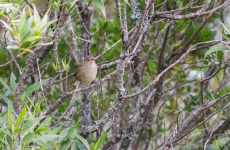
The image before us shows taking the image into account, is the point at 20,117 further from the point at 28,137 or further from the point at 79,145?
the point at 79,145

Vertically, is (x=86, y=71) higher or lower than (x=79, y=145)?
higher

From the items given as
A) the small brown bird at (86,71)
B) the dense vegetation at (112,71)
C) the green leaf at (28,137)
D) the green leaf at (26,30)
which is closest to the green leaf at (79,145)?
the dense vegetation at (112,71)

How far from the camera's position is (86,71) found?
3.97 meters

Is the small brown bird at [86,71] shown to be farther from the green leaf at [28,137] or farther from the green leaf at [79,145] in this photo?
the green leaf at [28,137]

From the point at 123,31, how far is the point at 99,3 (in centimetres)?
20

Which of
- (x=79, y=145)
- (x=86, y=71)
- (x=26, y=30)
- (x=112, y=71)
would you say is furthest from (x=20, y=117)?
(x=112, y=71)

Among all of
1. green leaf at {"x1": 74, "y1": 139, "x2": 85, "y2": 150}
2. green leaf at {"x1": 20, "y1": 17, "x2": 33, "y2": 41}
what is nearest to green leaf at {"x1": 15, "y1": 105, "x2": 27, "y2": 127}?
green leaf at {"x1": 20, "y1": 17, "x2": 33, "y2": 41}

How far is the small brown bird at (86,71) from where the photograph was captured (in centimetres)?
389

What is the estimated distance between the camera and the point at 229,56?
3264 millimetres

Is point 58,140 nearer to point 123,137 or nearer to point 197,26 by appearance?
point 123,137

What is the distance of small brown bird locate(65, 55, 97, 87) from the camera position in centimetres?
389

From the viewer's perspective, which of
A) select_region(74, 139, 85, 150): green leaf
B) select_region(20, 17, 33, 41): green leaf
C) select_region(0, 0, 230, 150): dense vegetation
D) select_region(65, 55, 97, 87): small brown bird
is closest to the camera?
select_region(20, 17, 33, 41): green leaf

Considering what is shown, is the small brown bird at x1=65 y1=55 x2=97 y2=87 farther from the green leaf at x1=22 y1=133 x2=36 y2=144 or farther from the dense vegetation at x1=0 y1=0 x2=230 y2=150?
the green leaf at x1=22 y1=133 x2=36 y2=144

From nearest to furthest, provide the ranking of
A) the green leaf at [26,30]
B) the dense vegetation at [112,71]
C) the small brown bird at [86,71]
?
the green leaf at [26,30]
the dense vegetation at [112,71]
the small brown bird at [86,71]
